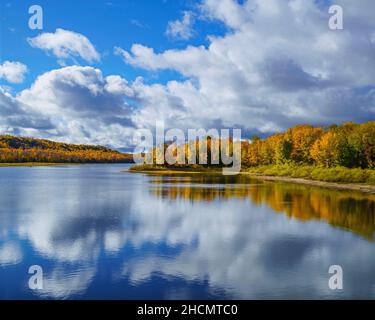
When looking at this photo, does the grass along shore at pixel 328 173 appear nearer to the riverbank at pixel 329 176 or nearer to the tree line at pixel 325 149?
the riverbank at pixel 329 176

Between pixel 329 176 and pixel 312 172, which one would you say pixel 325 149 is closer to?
pixel 312 172

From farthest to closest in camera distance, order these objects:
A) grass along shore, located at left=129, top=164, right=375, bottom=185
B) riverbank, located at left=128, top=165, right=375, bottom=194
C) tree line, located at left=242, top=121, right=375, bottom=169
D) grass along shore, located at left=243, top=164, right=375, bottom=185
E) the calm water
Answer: tree line, located at left=242, top=121, right=375, bottom=169 → grass along shore, located at left=129, top=164, right=375, bottom=185 → grass along shore, located at left=243, top=164, right=375, bottom=185 → riverbank, located at left=128, top=165, right=375, bottom=194 → the calm water

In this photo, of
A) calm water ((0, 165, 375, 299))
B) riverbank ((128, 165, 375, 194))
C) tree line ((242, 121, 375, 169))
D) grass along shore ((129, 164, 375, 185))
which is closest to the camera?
calm water ((0, 165, 375, 299))

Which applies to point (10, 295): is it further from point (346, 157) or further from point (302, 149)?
point (302, 149)

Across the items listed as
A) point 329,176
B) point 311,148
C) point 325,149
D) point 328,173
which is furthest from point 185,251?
point 311,148

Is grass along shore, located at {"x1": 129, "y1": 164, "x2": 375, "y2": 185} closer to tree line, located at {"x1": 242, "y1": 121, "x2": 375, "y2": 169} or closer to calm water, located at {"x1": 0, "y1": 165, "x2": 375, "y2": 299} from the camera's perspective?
tree line, located at {"x1": 242, "y1": 121, "x2": 375, "y2": 169}

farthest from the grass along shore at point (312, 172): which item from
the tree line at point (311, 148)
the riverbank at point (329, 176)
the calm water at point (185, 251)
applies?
the calm water at point (185, 251)

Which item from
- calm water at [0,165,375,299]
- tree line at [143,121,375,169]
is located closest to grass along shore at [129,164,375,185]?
tree line at [143,121,375,169]

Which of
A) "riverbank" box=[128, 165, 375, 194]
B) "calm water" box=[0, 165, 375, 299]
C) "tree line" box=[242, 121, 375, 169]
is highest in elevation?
"tree line" box=[242, 121, 375, 169]

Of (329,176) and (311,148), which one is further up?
(311,148)

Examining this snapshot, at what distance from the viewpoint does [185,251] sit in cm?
1736

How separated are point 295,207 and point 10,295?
2495 centimetres

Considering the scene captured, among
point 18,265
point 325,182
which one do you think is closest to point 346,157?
point 325,182

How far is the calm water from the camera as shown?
12562 millimetres
